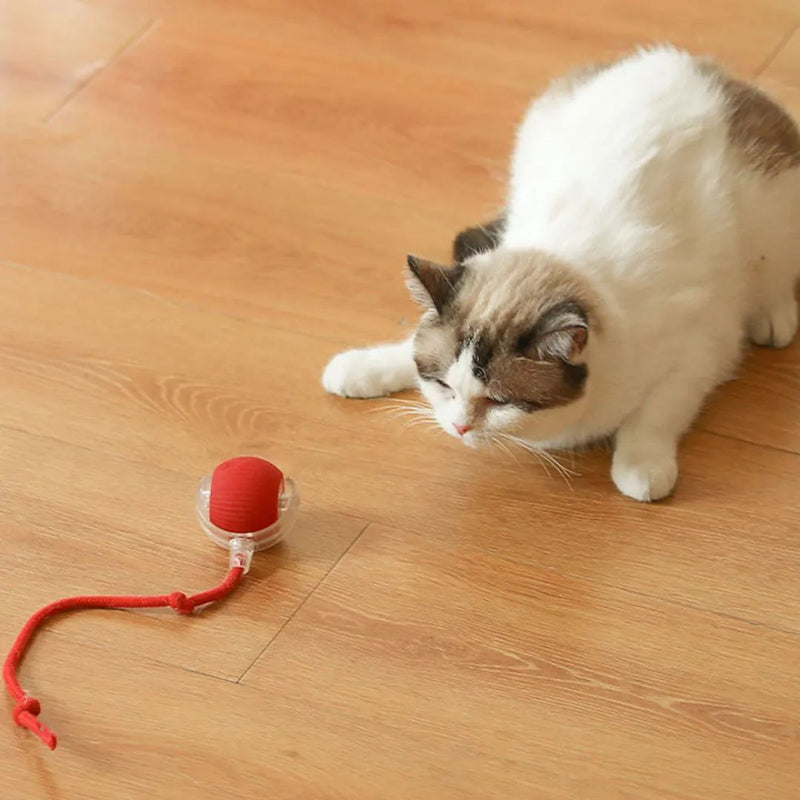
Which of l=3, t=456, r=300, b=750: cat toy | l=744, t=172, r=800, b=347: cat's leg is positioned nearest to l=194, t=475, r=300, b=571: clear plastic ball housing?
l=3, t=456, r=300, b=750: cat toy

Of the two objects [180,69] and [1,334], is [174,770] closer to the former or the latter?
[1,334]

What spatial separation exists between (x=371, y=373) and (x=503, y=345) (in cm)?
33

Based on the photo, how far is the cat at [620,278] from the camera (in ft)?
5.37

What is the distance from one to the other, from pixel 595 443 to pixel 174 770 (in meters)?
0.75

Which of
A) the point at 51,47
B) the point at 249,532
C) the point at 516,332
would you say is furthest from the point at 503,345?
the point at 51,47

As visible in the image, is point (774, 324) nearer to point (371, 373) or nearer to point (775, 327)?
point (775, 327)

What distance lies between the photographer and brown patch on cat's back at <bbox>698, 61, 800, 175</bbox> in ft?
6.27

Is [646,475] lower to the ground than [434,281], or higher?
lower

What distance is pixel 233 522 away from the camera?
64.4 inches

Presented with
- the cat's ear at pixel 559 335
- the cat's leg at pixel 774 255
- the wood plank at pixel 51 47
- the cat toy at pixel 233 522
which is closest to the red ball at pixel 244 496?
the cat toy at pixel 233 522

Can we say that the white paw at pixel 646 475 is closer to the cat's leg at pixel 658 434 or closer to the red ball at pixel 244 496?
the cat's leg at pixel 658 434

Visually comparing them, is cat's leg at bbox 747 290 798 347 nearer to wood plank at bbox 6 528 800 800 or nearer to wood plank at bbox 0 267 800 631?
wood plank at bbox 0 267 800 631

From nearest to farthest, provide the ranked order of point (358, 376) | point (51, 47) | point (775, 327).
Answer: point (358, 376) → point (775, 327) → point (51, 47)

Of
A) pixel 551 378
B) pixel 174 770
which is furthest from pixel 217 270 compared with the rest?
pixel 174 770
